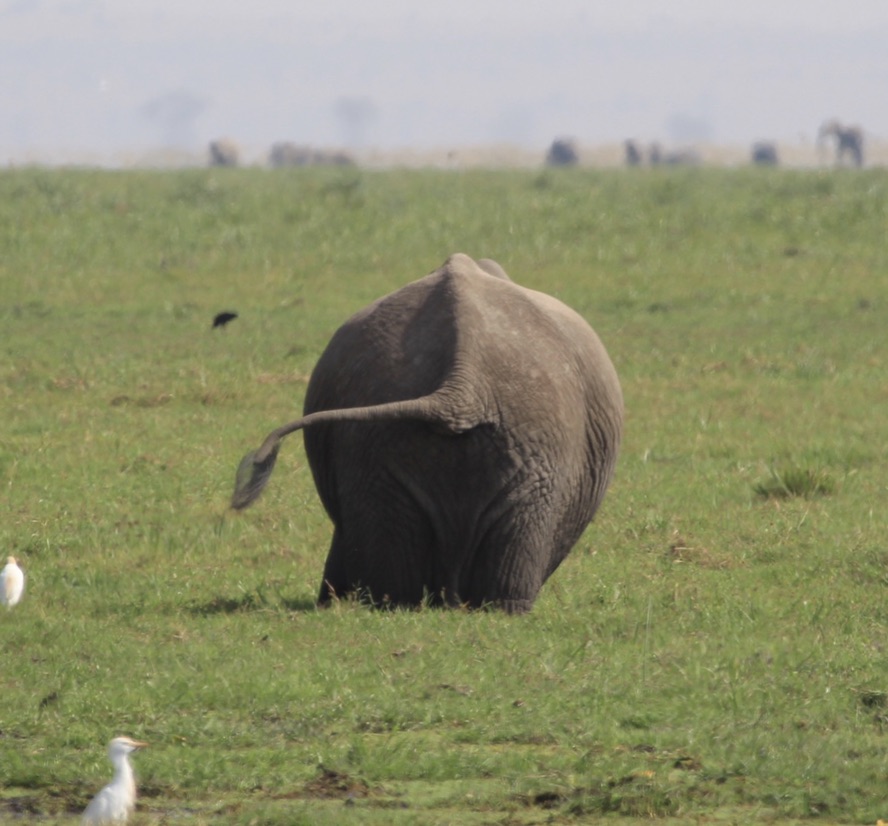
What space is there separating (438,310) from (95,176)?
23.7 metres

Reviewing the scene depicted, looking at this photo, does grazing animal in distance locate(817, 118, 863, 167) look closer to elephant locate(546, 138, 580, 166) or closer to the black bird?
elephant locate(546, 138, 580, 166)

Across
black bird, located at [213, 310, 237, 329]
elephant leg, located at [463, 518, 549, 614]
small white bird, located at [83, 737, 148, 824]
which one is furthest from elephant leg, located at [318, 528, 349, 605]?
black bird, located at [213, 310, 237, 329]

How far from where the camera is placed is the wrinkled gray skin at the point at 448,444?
288 inches

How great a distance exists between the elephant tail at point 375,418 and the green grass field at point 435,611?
0.62 meters

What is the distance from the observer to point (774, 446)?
41.4ft

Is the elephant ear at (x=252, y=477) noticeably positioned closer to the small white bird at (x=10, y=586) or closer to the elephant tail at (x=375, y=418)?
the elephant tail at (x=375, y=418)

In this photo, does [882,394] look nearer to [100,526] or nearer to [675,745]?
[100,526]

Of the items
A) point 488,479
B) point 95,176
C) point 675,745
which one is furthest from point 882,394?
point 95,176

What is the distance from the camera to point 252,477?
722cm

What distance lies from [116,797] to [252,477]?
2188mm

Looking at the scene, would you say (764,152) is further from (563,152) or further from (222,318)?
(222,318)

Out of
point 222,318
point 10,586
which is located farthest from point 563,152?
point 10,586

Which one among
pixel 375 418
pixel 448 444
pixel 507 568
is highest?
pixel 375 418

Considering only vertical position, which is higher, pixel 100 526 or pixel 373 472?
pixel 373 472
